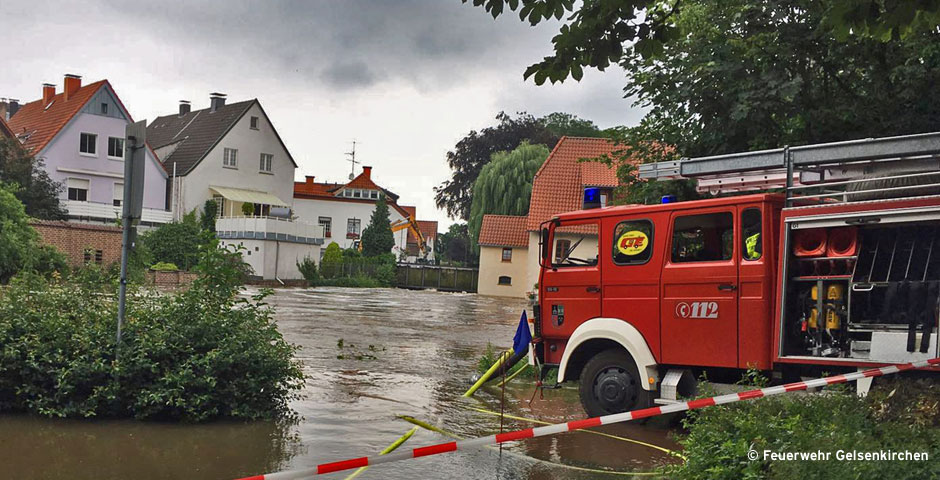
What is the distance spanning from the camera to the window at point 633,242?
9.50 meters

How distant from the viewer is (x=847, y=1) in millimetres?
5973

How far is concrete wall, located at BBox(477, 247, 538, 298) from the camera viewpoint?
50.0 m

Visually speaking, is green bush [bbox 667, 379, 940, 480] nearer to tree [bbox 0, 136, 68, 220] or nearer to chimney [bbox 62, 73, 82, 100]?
tree [bbox 0, 136, 68, 220]

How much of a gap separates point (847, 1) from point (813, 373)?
3.77 m

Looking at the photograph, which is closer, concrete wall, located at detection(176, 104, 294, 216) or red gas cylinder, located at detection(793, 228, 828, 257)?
red gas cylinder, located at detection(793, 228, 828, 257)

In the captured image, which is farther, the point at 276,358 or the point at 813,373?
the point at 276,358

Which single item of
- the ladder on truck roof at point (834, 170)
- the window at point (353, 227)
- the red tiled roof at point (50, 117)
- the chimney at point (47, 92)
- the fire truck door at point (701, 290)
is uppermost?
the chimney at point (47, 92)

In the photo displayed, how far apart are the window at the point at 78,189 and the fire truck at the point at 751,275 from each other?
149 feet

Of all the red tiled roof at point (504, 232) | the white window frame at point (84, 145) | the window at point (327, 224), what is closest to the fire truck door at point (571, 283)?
the red tiled roof at point (504, 232)

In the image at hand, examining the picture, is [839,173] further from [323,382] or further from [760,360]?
[323,382]

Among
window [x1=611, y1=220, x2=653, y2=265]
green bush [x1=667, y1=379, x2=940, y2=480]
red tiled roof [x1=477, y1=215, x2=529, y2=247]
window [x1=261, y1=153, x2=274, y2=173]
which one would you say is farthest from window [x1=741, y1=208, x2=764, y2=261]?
window [x1=261, y1=153, x2=274, y2=173]

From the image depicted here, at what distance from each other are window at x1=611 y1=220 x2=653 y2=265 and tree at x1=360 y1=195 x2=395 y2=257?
180 feet

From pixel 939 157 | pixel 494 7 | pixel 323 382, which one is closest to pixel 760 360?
pixel 939 157

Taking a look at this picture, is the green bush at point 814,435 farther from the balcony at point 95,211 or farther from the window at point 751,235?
the balcony at point 95,211
